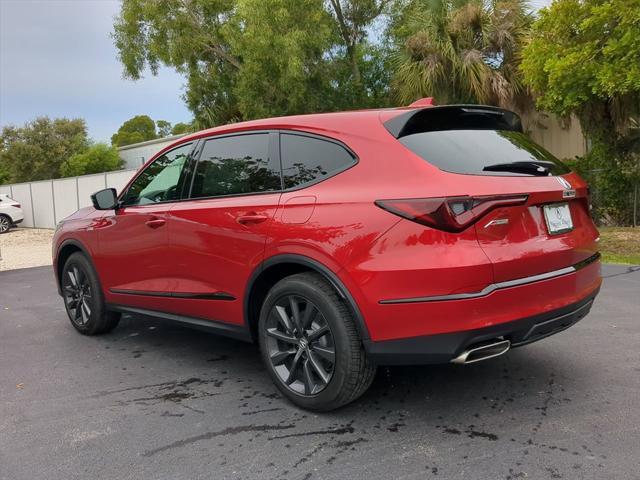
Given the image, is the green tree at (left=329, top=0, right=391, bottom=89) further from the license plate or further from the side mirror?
the license plate

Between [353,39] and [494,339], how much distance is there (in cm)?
1666

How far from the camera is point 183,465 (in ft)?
9.32

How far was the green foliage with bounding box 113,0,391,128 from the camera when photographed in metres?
15.8

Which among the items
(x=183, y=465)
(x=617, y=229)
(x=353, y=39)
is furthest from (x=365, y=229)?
(x=353, y=39)

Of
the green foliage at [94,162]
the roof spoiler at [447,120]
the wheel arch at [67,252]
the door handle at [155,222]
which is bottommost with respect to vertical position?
the wheel arch at [67,252]

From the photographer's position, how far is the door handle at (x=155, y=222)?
423cm

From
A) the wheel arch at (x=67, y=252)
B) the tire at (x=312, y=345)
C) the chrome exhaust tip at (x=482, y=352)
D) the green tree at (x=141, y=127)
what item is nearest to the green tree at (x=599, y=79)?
the chrome exhaust tip at (x=482, y=352)

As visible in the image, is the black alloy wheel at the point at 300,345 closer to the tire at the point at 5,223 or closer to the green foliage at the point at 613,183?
the green foliage at the point at 613,183

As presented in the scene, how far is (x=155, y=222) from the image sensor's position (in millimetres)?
4281

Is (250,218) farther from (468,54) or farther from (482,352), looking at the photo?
(468,54)

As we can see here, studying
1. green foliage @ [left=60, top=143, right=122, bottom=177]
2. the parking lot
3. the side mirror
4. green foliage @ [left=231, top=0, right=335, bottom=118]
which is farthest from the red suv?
green foliage @ [left=60, top=143, right=122, bottom=177]

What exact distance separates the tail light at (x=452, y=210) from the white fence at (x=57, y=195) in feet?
56.3

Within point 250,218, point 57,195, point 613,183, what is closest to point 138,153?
point 57,195

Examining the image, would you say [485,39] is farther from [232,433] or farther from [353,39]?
[232,433]
